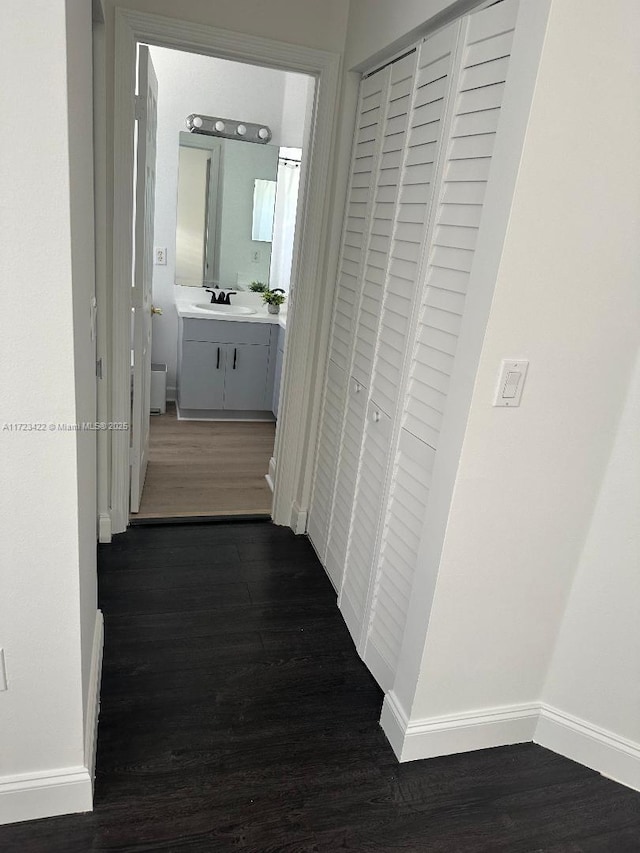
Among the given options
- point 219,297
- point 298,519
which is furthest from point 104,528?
point 219,297

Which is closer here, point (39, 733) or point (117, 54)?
point (39, 733)

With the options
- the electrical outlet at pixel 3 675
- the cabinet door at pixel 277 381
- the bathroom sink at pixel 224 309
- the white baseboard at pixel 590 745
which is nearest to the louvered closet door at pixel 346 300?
the white baseboard at pixel 590 745

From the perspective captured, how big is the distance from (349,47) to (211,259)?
247 centimetres

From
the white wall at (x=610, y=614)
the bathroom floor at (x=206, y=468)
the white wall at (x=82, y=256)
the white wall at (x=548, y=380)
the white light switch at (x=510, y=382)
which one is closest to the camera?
the white wall at (x=82, y=256)

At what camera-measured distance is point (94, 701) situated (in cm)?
178

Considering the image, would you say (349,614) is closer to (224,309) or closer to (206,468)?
(206,468)

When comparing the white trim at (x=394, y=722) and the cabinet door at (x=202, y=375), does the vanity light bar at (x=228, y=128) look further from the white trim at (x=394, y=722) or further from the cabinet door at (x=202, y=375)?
the white trim at (x=394, y=722)

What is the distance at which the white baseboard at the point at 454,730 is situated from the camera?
1.84m

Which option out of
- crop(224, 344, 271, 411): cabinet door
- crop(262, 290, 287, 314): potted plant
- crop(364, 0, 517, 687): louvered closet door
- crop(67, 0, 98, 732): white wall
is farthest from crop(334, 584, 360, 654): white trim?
crop(262, 290, 287, 314): potted plant

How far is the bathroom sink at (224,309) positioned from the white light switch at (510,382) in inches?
121

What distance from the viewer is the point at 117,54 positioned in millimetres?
2264

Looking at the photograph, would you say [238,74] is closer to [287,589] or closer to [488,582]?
[287,589]

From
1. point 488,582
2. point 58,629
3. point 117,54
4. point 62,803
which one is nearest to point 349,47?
point 117,54

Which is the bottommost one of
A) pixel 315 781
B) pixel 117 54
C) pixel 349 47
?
pixel 315 781
